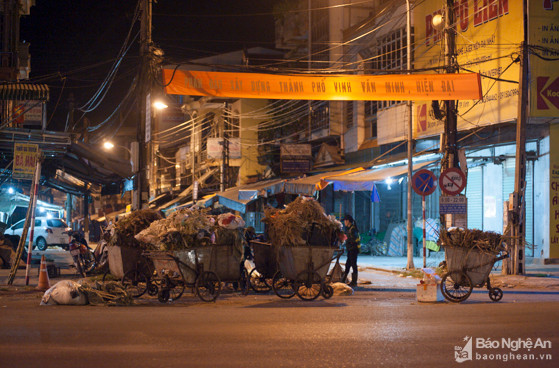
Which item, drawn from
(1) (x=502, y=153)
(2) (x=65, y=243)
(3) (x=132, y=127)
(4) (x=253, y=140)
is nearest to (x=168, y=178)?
(3) (x=132, y=127)

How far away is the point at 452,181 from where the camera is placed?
16.7m

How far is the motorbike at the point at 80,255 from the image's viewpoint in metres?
16.6

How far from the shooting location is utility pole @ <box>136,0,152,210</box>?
18.0 metres

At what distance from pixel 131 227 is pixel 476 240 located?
719 centimetres

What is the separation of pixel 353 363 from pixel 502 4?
17.6 m

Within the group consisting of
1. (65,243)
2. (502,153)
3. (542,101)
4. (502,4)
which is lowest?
(65,243)

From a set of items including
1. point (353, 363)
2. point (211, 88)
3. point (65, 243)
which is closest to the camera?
point (353, 363)

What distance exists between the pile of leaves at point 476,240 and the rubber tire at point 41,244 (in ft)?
84.6

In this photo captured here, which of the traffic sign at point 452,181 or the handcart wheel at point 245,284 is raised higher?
the traffic sign at point 452,181

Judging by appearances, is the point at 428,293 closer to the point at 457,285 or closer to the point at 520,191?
the point at 457,285

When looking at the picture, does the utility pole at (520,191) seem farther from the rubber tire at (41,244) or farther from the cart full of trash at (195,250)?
the rubber tire at (41,244)

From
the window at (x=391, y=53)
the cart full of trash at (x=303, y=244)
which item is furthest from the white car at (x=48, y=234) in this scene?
the cart full of trash at (x=303, y=244)

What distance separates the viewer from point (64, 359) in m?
6.40

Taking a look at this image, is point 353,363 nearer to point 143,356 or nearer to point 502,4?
point 143,356
